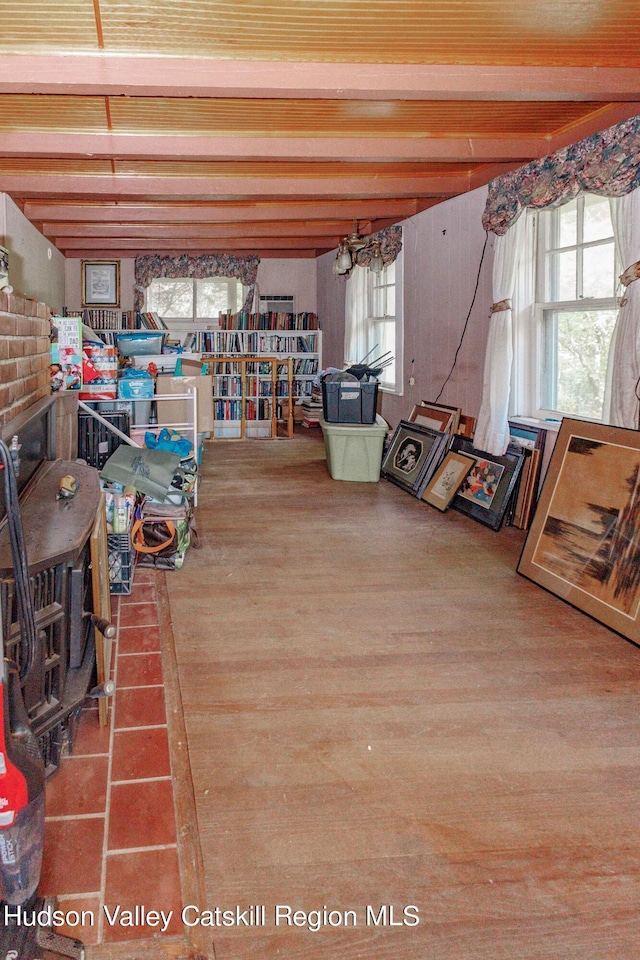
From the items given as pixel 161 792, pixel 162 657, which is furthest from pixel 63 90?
pixel 161 792

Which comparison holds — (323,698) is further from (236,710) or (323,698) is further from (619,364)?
(619,364)

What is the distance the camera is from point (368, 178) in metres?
6.26

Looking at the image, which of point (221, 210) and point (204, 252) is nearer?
point (221, 210)

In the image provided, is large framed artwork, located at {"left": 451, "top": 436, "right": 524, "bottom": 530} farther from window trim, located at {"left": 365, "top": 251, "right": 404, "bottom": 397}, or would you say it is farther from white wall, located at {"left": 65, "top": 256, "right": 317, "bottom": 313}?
white wall, located at {"left": 65, "top": 256, "right": 317, "bottom": 313}

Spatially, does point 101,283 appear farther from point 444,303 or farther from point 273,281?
point 444,303

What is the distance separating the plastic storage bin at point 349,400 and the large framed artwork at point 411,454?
1.21ft

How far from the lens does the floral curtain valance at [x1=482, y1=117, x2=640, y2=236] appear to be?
3.91 meters

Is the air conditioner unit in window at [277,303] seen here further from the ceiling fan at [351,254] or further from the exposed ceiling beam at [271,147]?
the exposed ceiling beam at [271,147]

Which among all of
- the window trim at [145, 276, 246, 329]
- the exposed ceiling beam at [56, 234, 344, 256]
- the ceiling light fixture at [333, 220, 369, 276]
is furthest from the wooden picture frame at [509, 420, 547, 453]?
the window trim at [145, 276, 246, 329]

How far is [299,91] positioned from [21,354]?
6.41ft

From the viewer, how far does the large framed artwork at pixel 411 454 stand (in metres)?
6.38

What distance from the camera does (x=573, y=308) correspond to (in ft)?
16.0

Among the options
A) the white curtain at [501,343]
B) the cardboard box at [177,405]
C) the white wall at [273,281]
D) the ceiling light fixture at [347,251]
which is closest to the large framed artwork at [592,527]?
the white curtain at [501,343]

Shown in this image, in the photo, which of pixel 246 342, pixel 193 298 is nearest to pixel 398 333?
pixel 246 342
